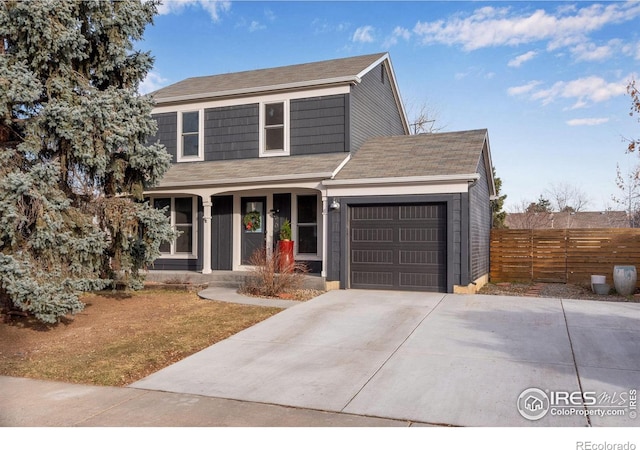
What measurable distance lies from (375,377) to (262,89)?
10446 millimetres

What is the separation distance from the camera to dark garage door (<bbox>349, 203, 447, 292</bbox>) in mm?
10727

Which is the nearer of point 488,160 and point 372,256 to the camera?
point 372,256

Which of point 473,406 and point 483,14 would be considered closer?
point 473,406

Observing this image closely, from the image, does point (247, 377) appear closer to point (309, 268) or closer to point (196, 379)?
point (196, 379)

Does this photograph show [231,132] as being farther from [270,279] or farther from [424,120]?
[424,120]

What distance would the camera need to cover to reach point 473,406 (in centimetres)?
421

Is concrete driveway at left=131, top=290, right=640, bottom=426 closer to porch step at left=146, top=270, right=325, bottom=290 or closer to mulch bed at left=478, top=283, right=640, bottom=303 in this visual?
mulch bed at left=478, top=283, right=640, bottom=303

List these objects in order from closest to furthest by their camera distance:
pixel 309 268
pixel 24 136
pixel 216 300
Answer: pixel 24 136 < pixel 216 300 < pixel 309 268

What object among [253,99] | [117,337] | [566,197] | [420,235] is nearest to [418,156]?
[420,235]

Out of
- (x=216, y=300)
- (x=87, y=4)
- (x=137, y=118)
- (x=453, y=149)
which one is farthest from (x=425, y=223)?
(x=87, y=4)

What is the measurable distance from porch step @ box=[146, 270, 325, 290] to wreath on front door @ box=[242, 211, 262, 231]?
1.44 m

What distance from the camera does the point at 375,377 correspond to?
201 inches

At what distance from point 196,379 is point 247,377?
1.90ft

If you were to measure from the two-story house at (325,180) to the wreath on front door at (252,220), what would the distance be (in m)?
0.03
